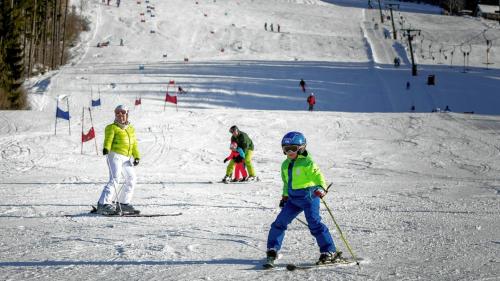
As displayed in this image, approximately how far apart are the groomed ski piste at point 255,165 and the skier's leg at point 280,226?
269 mm

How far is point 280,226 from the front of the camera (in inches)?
249

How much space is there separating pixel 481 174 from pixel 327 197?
6.66m

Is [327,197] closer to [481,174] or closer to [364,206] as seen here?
[364,206]

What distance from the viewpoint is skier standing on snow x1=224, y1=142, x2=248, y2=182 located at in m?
15.0

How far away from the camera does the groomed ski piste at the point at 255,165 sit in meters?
6.56

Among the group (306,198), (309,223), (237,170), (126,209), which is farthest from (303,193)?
(237,170)

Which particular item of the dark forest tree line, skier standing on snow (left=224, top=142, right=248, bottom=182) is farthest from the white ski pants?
the dark forest tree line

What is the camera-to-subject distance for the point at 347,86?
129ft

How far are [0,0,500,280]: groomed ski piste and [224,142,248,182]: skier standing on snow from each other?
619 mm

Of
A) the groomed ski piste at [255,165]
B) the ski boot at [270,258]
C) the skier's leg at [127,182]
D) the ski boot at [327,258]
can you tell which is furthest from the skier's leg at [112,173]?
the ski boot at [327,258]

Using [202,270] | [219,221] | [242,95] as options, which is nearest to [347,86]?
[242,95]

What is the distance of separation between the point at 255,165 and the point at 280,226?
483 inches

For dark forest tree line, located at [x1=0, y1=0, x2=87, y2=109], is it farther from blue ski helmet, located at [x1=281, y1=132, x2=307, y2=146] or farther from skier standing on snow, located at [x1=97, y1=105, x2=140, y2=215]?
blue ski helmet, located at [x1=281, y1=132, x2=307, y2=146]

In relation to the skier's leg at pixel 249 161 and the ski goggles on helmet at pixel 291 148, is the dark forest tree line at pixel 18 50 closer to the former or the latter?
the skier's leg at pixel 249 161
